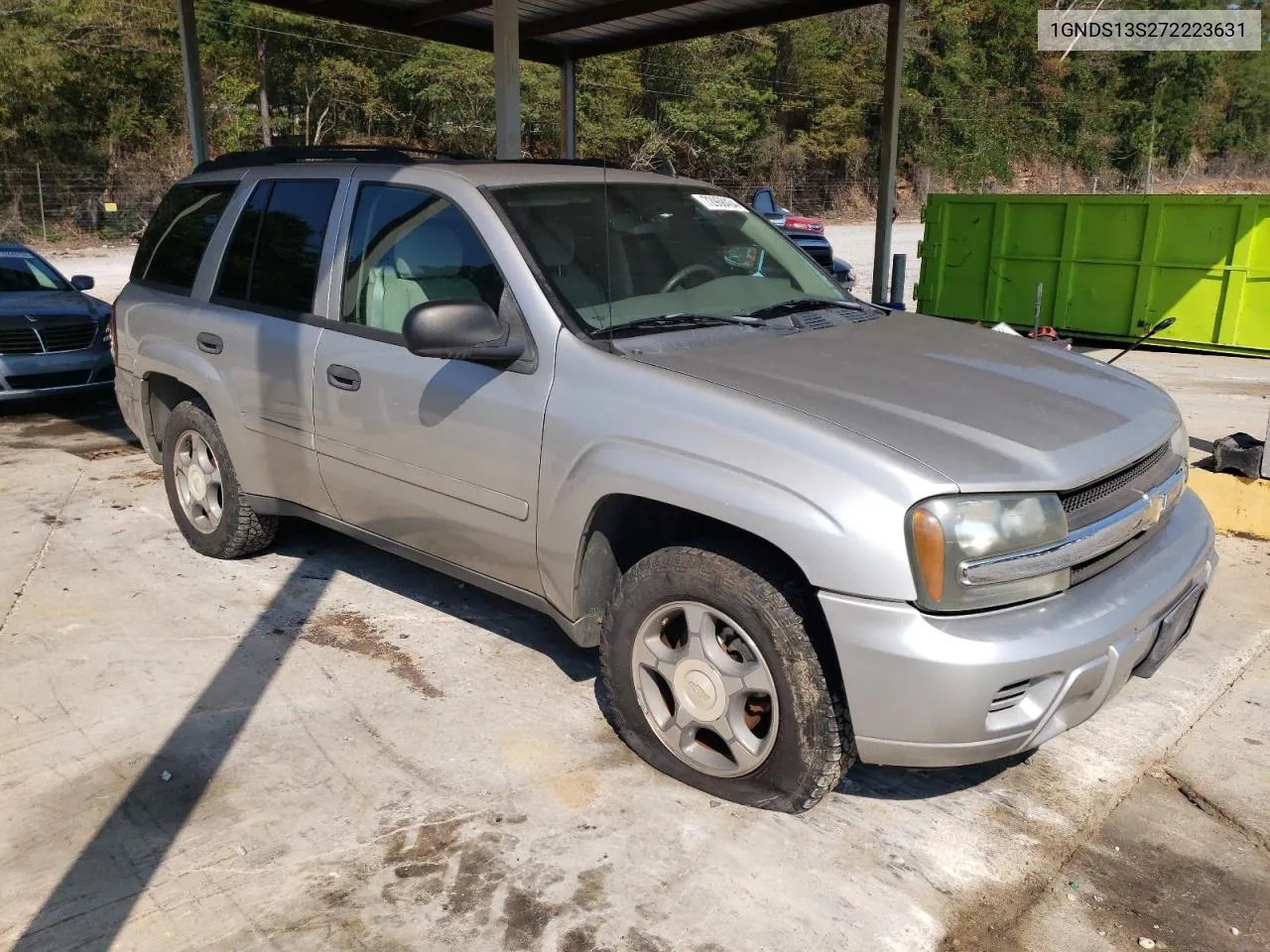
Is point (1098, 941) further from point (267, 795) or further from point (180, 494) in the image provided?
point (180, 494)

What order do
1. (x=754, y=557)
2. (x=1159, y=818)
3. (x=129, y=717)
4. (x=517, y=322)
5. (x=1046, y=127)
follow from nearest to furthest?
(x=754, y=557), (x=1159, y=818), (x=517, y=322), (x=129, y=717), (x=1046, y=127)

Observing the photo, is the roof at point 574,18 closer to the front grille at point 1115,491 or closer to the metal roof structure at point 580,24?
the metal roof structure at point 580,24

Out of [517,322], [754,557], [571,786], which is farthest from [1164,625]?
[517,322]

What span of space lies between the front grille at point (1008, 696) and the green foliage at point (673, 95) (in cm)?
1383

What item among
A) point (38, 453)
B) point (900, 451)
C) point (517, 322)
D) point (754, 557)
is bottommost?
point (38, 453)

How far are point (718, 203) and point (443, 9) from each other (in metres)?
5.98

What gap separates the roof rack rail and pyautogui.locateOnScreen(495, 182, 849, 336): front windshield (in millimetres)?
731

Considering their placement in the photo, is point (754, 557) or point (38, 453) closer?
point (754, 557)

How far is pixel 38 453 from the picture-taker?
7.65 metres

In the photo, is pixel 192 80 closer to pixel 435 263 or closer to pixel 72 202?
pixel 435 263

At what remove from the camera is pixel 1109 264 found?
13000 mm

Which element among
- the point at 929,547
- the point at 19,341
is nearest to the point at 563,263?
the point at 929,547

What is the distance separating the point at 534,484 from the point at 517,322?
21.3 inches

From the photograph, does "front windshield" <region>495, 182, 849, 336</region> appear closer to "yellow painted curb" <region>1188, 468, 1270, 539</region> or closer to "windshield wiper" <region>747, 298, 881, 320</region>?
"windshield wiper" <region>747, 298, 881, 320</region>
